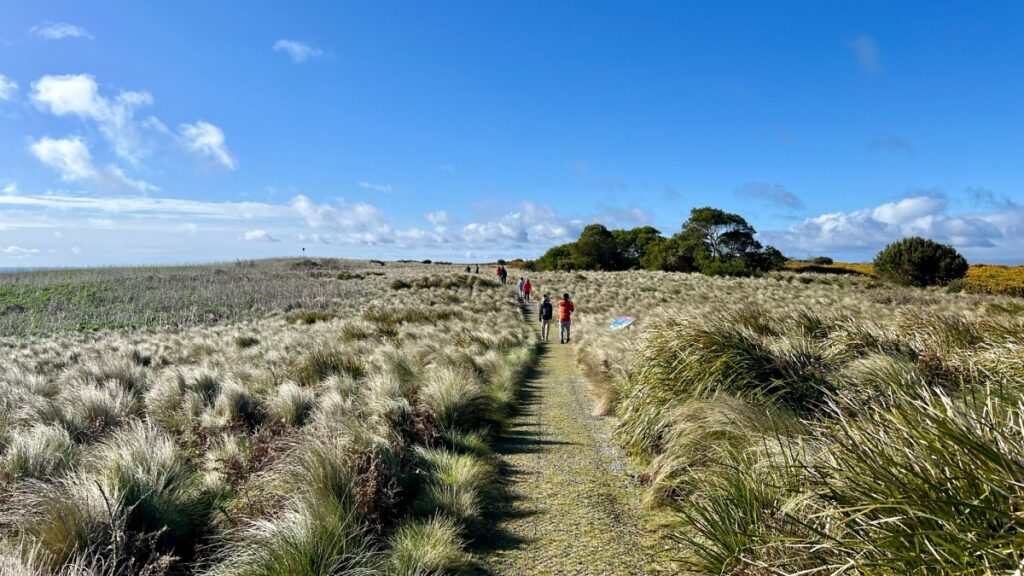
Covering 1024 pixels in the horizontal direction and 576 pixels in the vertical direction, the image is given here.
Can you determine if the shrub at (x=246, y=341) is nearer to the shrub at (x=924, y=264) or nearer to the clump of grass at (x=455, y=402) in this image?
the clump of grass at (x=455, y=402)

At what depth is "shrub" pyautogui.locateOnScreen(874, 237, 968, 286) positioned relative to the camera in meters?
39.8

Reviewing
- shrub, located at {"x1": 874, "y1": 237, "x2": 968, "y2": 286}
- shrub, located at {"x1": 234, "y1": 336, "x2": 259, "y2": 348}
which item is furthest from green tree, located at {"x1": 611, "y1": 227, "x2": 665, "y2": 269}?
shrub, located at {"x1": 234, "y1": 336, "x2": 259, "y2": 348}

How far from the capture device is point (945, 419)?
240 cm

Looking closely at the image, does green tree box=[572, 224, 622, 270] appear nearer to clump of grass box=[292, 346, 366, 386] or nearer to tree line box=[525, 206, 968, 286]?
tree line box=[525, 206, 968, 286]

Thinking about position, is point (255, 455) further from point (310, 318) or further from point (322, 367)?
point (310, 318)

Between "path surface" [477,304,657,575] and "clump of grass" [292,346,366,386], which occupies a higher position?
"clump of grass" [292,346,366,386]

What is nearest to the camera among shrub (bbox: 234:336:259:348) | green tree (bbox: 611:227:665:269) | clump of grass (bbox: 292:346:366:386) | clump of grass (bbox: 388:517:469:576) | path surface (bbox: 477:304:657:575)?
clump of grass (bbox: 388:517:469:576)

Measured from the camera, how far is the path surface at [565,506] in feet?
12.7

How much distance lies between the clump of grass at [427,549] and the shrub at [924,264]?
4801 centimetres

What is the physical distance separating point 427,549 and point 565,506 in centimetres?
157

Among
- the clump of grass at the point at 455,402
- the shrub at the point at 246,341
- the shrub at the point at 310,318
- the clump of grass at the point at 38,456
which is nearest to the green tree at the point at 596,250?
the shrub at the point at 310,318

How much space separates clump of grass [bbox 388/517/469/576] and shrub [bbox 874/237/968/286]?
4801 centimetres

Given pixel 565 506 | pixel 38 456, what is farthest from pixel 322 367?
pixel 565 506

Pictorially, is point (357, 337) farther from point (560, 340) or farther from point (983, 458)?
point (983, 458)
